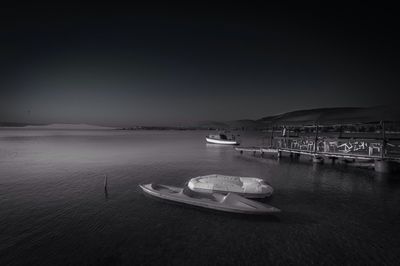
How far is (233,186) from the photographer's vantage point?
1695 centimetres

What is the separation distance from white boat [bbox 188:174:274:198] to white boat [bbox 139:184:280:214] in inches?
34.1

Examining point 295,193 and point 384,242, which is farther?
point 295,193

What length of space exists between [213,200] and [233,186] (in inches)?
107

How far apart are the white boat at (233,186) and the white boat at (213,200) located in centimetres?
87

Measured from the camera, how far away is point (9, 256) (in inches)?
368

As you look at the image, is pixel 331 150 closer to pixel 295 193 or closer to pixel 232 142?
pixel 295 193

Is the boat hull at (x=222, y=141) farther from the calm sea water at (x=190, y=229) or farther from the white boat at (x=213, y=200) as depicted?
the white boat at (x=213, y=200)

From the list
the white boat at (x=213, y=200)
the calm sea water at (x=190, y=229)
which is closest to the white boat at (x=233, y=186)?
the white boat at (x=213, y=200)

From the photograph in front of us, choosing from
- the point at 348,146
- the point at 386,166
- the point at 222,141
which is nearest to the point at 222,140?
the point at 222,141

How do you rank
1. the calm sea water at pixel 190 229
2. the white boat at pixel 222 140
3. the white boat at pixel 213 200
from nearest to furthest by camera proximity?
the calm sea water at pixel 190 229, the white boat at pixel 213 200, the white boat at pixel 222 140

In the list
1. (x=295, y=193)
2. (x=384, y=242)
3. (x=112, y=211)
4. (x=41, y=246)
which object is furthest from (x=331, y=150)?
(x=41, y=246)

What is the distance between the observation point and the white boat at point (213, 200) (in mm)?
13126

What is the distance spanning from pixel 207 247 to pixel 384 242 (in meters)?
9.39

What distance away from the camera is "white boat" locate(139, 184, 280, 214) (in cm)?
1313
